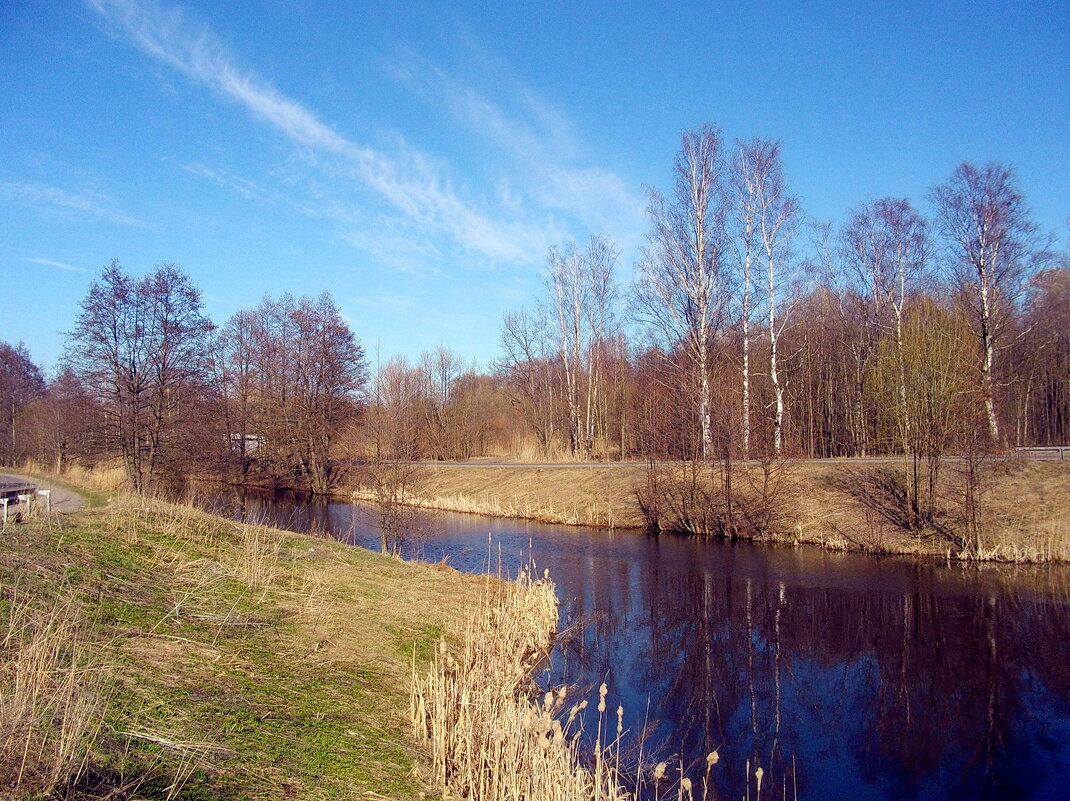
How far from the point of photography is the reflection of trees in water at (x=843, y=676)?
7098mm

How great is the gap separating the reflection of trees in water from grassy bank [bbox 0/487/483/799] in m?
3.27

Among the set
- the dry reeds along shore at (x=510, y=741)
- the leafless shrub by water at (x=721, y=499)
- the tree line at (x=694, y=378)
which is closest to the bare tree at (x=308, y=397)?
the tree line at (x=694, y=378)

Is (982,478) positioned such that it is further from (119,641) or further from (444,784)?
(119,641)

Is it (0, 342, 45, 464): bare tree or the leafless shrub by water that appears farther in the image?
(0, 342, 45, 464): bare tree

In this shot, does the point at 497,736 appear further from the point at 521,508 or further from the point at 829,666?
the point at 521,508

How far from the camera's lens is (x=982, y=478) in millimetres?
16875

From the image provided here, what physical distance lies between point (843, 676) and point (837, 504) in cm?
1018

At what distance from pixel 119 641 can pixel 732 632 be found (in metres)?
8.94

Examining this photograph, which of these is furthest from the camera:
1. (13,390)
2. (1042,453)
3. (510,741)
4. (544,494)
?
(13,390)

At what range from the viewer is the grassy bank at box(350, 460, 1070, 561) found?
15719 mm

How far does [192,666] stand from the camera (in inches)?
225

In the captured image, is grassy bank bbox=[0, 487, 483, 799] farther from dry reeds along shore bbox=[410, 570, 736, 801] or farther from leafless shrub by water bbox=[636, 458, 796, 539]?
leafless shrub by water bbox=[636, 458, 796, 539]

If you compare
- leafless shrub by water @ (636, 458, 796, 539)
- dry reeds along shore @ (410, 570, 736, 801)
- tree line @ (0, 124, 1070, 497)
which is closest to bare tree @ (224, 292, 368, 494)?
tree line @ (0, 124, 1070, 497)

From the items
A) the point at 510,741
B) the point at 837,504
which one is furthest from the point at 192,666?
the point at 837,504
